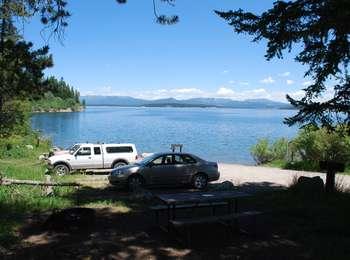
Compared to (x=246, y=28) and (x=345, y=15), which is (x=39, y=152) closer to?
(x=246, y=28)

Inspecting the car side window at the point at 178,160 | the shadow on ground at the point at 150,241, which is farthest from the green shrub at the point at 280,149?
the shadow on ground at the point at 150,241

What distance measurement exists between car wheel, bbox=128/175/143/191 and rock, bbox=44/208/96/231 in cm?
807

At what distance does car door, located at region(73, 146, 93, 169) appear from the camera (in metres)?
24.9

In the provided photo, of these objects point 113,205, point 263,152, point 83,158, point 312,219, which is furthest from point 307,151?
point 312,219

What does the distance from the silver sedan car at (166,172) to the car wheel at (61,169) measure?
617cm

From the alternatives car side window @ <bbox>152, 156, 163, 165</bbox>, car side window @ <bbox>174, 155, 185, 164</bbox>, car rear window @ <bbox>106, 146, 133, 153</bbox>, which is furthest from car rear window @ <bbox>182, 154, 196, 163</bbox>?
car rear window @ <bbox>106, 146, 133, 153</bbox>

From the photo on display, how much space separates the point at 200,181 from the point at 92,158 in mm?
7824

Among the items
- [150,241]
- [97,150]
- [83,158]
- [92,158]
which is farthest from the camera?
[97,150]

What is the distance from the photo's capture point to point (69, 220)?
9.77 meters

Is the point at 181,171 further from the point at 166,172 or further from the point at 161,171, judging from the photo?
the point at 161,171

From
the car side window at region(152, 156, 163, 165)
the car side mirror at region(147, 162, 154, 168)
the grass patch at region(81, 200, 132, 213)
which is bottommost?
the grass patch at region(81, 200, 132, 213)

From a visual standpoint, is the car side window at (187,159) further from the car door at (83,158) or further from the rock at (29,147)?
the rock at (29,147)

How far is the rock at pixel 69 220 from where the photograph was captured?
382 inches

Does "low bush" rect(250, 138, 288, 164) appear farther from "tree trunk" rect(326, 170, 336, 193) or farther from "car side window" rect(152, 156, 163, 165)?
"tree trunk" rect(326, 170, 336, 193)
